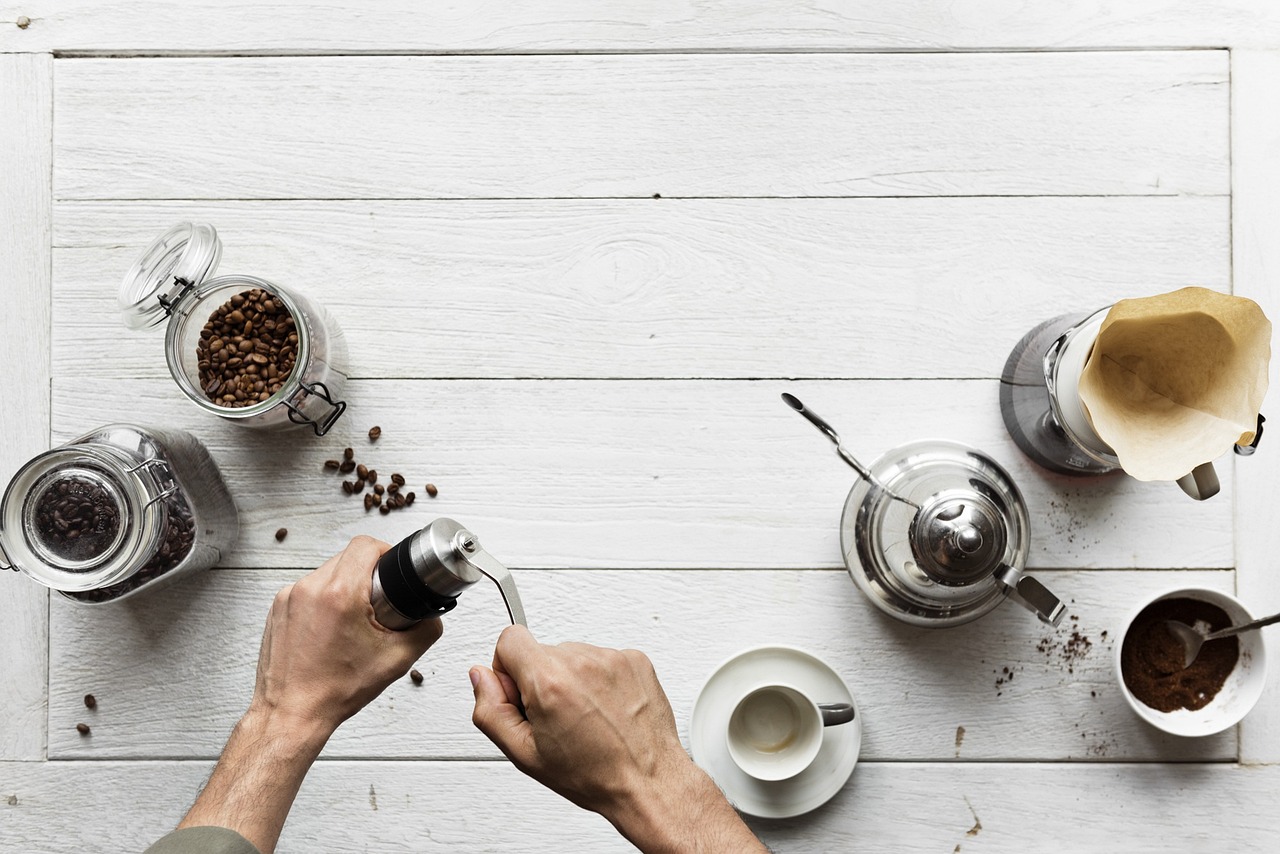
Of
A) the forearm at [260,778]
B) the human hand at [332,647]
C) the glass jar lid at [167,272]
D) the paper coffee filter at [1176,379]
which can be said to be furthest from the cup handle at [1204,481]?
the glass jar lid at [167,272]

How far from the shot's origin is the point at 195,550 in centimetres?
112

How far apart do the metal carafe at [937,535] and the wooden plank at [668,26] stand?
480 millimetres

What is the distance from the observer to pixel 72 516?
104cm

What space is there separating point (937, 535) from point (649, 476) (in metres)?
0.36

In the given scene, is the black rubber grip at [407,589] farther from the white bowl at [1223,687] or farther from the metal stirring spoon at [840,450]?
the white bowl at [1223,687]

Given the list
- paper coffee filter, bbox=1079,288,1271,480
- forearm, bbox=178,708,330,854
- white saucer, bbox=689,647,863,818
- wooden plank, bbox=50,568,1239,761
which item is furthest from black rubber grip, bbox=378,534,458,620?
paper coffee filter, bbox=1079,288,1271,480

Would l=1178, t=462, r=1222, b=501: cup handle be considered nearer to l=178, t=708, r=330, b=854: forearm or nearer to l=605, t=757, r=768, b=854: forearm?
l=605, t=757, r=768, b=854: forearm

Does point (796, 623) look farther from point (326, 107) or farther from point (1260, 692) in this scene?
point (326, 107)

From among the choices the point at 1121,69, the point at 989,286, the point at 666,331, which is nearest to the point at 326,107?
the point at 666,331

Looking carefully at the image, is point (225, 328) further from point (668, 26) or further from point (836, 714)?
point (836, 714)

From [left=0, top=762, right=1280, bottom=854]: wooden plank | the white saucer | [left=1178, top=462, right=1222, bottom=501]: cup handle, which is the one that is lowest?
[left=0, top=762, right=1280, bottom=854]: wooden plank

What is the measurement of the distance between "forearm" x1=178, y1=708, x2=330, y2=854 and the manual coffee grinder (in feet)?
0.63

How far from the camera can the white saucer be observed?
1.15m

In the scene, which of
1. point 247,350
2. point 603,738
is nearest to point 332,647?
point 603,738
